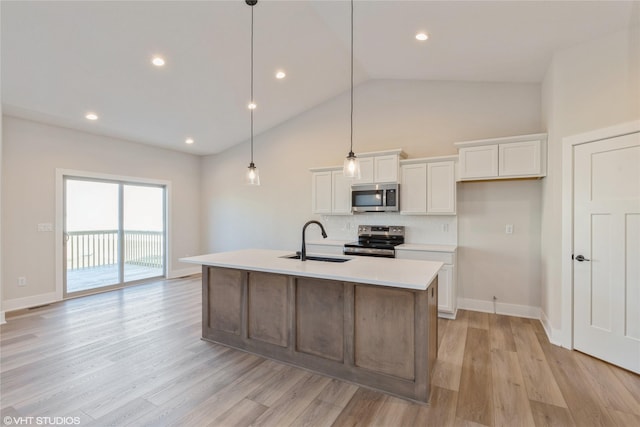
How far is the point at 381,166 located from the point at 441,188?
883 millimetres

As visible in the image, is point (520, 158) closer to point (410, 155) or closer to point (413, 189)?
point (413, 189)

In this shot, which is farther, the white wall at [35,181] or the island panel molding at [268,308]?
the white wall at [35,181]

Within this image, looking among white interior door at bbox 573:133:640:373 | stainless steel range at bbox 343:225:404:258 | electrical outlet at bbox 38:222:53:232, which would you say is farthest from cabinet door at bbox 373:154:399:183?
electrical outlet at bbox 38:222:53:232

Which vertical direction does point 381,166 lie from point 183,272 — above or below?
above

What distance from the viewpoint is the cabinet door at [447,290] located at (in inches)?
152

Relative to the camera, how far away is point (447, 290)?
387 centimetres

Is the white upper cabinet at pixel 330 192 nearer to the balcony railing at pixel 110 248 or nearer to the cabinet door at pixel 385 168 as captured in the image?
the cabinet door at pixel 385 168

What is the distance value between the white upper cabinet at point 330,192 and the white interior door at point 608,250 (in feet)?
9.32

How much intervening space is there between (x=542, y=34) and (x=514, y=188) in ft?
5.90

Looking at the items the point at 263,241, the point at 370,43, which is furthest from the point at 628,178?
the point at 263,241

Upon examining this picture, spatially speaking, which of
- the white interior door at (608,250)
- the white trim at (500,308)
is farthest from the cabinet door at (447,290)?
the white interior door at (608,250)

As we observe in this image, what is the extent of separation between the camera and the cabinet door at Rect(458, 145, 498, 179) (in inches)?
148

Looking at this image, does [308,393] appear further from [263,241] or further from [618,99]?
[263,241]

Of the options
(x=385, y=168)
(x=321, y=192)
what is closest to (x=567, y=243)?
(x=385, y=168)
